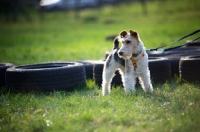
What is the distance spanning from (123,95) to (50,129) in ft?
7.00

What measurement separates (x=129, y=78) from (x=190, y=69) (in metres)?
1.82

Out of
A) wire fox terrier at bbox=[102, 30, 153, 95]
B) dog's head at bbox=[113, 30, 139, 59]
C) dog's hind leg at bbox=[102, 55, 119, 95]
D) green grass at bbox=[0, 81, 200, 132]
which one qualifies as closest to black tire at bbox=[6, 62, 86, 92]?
green grass at bbox=[0, 81, 200, 132]

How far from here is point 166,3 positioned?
2078 inches

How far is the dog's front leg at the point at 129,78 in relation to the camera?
6.75 meters

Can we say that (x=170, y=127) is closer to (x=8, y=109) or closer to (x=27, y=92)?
(x=8, y=109)

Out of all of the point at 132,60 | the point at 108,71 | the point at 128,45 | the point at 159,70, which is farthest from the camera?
Answer: the point at 159,70

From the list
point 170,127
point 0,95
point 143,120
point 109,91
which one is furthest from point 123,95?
point 0,95

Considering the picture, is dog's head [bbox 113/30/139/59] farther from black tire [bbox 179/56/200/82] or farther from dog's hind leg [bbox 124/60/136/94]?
black tire [bbox 179/56/200/82]

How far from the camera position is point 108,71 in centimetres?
727

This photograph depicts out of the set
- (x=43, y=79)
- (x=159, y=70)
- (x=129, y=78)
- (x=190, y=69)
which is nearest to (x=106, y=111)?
(x=129, y=78)

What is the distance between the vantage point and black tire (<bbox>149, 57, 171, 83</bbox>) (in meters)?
7.93

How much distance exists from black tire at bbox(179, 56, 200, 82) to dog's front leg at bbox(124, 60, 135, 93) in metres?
1.63

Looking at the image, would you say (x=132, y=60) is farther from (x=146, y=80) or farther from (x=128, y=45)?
(x=146, y=80)

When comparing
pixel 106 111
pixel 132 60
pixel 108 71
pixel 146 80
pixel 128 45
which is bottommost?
pixel 106 111
